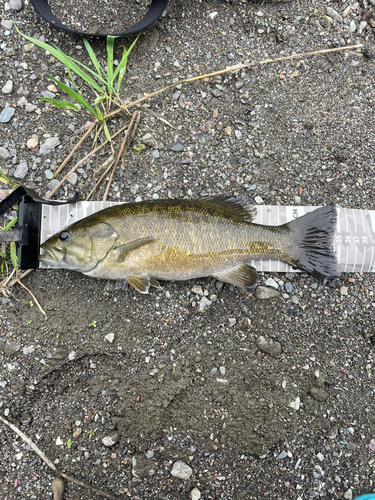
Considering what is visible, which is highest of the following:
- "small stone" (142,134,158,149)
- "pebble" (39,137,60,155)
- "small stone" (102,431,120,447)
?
"small stone" (142,134,158,149)

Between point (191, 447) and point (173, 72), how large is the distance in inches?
161

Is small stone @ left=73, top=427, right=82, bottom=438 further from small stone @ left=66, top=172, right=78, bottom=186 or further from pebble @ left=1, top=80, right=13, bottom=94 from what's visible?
pebble @ left=1, top=80, right=13, bottom=94

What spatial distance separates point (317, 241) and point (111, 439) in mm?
2868

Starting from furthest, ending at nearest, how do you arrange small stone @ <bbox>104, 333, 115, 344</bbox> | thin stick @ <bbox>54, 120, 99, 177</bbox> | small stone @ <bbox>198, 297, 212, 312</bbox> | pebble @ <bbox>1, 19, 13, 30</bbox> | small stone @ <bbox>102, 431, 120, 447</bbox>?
1. pebble @ <bbox>1, 19, 13, 30</bbox>
2. thin stick @ <bbox>54, 120, 99, 177</bbox>
3. small stone @ <bbox>198, 297, 212, 312</bbox>
4. small stone @ <bbox>104, 333, 115, 344</bbox>
5. small stone @ <bbox>102, 431, 120, 447</bbox>

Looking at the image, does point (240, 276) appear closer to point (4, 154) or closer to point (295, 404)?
point (295, 404)

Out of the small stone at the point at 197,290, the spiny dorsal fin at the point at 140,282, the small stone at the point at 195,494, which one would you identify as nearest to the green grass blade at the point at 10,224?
the spiny dorsal fin at the point at 140,282

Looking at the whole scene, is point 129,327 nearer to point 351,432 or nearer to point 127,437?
point 127,437

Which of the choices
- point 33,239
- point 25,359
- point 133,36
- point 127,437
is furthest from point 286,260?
point 133,36

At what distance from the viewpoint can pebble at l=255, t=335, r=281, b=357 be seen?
3395 millimetres

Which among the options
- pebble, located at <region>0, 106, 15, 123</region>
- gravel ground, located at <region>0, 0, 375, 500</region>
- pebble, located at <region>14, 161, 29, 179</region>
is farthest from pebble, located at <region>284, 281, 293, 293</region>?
pebble, located at <region>0, 106, 15, 123</region>

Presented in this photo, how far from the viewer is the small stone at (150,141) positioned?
3.63 meters

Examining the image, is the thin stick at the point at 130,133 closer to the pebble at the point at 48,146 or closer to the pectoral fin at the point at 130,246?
the pebble at the point at 48,146

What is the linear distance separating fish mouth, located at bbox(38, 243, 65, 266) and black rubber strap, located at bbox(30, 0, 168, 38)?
95.9 inches

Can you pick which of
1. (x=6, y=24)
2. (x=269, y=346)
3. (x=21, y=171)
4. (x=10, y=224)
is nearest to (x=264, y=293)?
(x=269, y=346)
